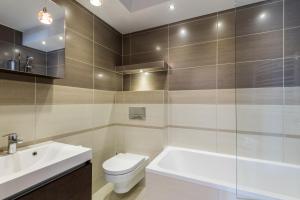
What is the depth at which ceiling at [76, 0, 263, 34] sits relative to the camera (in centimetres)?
182

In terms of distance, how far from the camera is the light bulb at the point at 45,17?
137 cm

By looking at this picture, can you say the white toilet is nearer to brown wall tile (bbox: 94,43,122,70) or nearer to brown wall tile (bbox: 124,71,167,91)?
brown wall tile (bbox: 124,71,167,91)

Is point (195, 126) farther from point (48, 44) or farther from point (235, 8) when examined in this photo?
point (48, 44)

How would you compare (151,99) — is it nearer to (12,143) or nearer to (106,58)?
(106,58)

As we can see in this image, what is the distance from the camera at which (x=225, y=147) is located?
1.95m

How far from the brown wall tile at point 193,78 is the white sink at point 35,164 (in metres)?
1.46

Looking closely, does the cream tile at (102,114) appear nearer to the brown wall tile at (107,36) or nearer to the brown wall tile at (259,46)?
the brown wall tile at (107,36)

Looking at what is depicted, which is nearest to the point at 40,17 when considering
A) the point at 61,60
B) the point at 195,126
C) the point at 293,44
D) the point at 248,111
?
the point at 61,60

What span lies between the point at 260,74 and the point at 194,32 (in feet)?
3.23

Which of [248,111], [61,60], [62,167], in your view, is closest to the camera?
[62,167]

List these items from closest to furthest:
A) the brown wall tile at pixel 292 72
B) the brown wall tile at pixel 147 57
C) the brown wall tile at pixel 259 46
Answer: the brown wall tile at pixel 292 72
the brown wall tile at pixel 259 46
the brown wall tile at pixel 147 57

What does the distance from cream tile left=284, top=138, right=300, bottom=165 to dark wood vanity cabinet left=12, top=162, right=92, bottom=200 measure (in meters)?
2.00

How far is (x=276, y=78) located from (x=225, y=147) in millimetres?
971

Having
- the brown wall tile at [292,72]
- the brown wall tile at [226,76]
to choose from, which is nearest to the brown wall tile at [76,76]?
the brown wall tile at [226,76]
